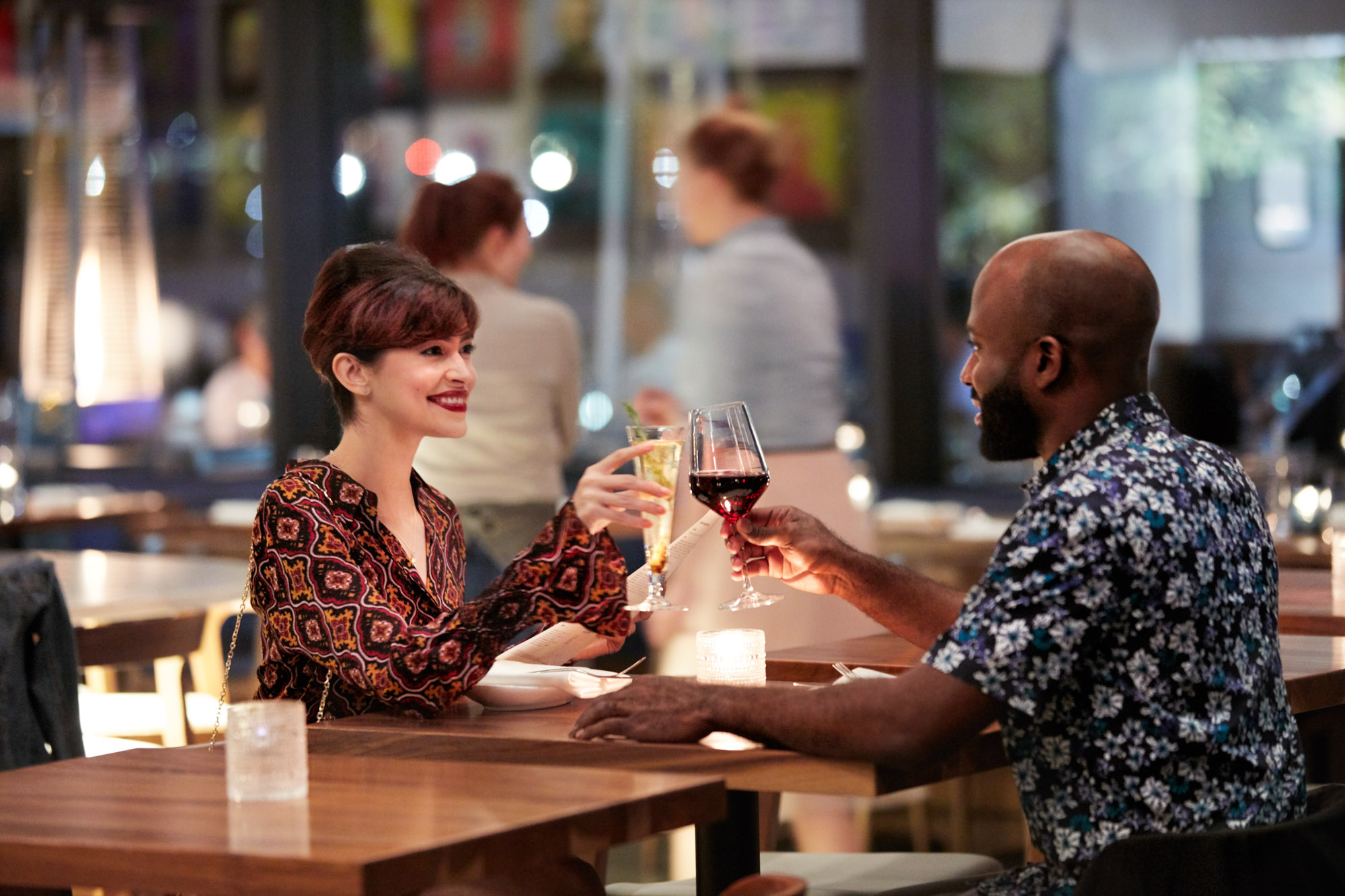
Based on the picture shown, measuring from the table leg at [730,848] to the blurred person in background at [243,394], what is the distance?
544 cm

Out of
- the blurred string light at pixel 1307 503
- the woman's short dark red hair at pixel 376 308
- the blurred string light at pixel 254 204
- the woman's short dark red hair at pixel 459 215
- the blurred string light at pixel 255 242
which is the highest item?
the blurred string light at pixel 254 204

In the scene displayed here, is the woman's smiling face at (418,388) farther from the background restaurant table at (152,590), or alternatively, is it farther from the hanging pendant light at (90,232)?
the hanging pendant light at (90,232)

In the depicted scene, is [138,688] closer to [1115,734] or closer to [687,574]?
[687,574]

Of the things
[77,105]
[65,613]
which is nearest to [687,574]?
[65,613]

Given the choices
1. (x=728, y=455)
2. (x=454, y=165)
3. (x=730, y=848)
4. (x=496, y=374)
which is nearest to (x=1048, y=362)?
(x=728, y=455)

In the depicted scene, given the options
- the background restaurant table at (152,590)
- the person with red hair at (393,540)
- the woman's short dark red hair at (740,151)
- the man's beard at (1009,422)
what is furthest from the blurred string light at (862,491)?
the man's beard at (1009,422)

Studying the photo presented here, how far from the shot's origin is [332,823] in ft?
→ 4.68

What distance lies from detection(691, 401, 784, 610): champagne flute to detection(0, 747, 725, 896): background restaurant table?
54 centimetres

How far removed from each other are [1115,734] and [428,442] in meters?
2.41

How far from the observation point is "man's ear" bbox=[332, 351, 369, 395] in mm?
2262

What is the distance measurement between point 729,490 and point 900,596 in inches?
13.1

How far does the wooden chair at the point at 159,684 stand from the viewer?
321 cm

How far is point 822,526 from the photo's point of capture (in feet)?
7.41

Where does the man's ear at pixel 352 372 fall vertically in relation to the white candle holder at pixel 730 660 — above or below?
above
